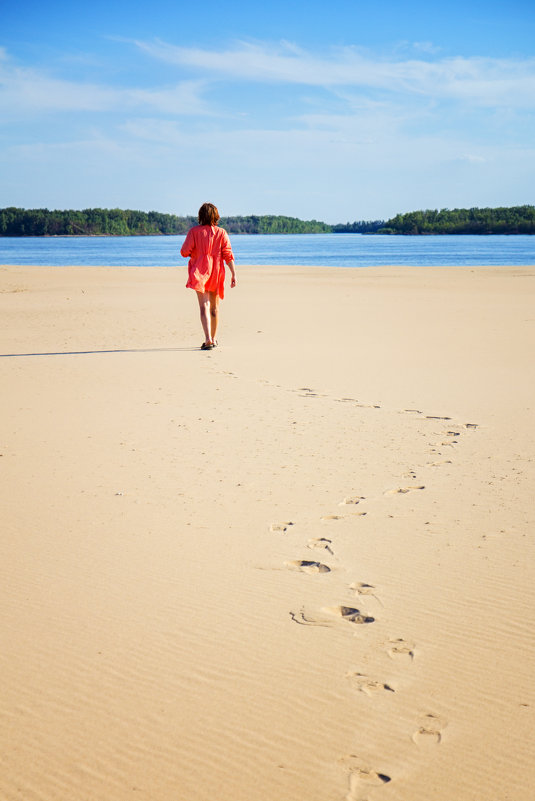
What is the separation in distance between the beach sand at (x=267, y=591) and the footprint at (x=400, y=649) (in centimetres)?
3

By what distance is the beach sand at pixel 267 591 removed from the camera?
7.67 feet

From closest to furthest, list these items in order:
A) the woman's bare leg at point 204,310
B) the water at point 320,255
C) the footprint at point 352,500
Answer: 1. the footprint at point 352,500
2. the woman's bare leg at point 204,310
3. the water at point 320,255

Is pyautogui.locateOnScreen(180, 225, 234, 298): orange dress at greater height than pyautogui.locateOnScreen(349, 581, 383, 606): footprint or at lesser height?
greater

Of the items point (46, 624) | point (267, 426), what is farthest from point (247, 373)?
point (46, 624)

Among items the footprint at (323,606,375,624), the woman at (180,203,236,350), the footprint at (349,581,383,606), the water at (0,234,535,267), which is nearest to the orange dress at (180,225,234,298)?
the woman at (180,203,236,350)

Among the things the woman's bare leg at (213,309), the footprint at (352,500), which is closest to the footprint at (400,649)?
the footprint at (352,500)

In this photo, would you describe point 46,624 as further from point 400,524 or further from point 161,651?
point 400,524

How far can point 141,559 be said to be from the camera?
3732mm

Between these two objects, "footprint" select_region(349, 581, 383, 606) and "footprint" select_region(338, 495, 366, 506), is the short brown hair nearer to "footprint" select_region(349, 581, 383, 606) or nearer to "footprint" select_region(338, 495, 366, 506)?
"footprint" select_region(338, 495, 366, 506)

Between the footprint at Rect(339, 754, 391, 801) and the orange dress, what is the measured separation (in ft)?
28.7

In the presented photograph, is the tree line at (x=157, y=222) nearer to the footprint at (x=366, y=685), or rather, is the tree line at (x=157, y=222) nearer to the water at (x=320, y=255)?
the water at (x=320, y=255)

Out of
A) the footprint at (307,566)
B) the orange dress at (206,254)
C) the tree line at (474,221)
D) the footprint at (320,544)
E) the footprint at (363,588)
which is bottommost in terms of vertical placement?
the footprint at (363,588)

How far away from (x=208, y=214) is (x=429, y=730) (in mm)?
9152

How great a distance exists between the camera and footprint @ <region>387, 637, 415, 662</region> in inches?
113
